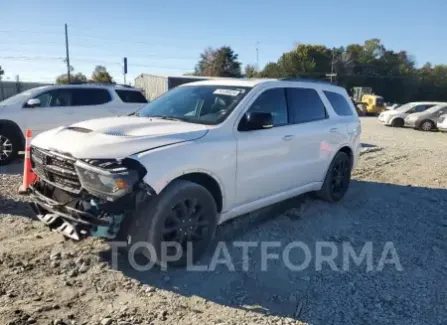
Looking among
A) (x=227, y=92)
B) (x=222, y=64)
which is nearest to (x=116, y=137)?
(x=227, y=92)

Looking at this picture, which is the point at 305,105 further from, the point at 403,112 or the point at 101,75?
the point at 101,75

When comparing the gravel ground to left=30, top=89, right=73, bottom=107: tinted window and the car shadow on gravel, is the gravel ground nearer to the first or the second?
the car shadow on gravel

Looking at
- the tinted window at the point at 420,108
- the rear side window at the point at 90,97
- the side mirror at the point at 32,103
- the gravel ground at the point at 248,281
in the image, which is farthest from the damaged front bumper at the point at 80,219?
the tinted window at the point at 420,108

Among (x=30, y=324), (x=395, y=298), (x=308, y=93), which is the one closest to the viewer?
(x=30, y=324)

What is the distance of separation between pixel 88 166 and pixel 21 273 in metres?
1.25

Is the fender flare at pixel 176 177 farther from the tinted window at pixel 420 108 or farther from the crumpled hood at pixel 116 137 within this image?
the tinted window at pixel 420 108

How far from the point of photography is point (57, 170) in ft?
11.7

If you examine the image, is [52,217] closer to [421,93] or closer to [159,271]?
[159,271]

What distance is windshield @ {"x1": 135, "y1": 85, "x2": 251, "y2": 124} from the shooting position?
433cm

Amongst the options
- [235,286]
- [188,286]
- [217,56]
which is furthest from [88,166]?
[217,56]

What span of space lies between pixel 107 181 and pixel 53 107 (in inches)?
263

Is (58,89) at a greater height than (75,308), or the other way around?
(58,89)

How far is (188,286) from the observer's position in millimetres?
3535

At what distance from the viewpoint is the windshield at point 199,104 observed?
14.2 feet
